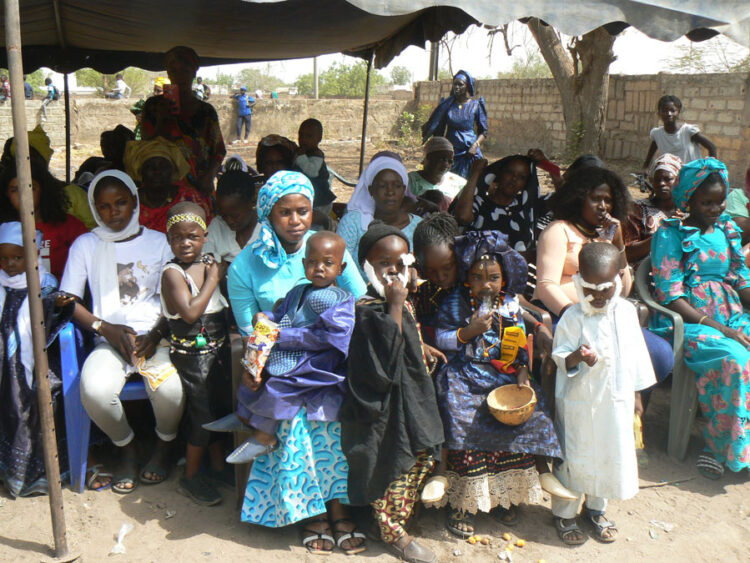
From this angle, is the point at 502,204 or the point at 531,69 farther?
the point at 531,69

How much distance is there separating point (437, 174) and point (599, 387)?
104 inches

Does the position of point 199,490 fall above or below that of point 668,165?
below

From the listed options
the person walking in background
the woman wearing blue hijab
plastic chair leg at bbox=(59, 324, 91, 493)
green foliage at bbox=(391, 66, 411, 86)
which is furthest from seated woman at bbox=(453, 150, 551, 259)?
green foliage at bbox=(391, 66, 411, 86)

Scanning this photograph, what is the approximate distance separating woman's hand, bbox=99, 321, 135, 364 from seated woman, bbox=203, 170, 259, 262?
0.79 m

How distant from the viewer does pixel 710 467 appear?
3.71 meters

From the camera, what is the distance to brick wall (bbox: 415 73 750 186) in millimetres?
11164

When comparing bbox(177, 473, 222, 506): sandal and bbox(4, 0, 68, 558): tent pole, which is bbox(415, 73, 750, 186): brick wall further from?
bbox(4, 0, 68, 558): tent pole

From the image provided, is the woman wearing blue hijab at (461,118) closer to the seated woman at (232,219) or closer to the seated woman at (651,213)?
the seated woman at (651,213)

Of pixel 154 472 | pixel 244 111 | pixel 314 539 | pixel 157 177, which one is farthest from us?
pixel 244 111

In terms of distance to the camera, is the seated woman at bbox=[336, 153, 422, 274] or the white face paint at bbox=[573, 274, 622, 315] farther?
the seated woman at bbox=[336, 153, 422, 274]

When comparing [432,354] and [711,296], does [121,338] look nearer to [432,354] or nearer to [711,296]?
[432,354]

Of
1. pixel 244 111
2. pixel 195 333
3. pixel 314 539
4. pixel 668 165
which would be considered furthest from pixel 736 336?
pixel 244 111

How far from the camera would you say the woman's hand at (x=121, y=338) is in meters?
3.30

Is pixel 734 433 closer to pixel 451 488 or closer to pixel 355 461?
pixel 451 488
